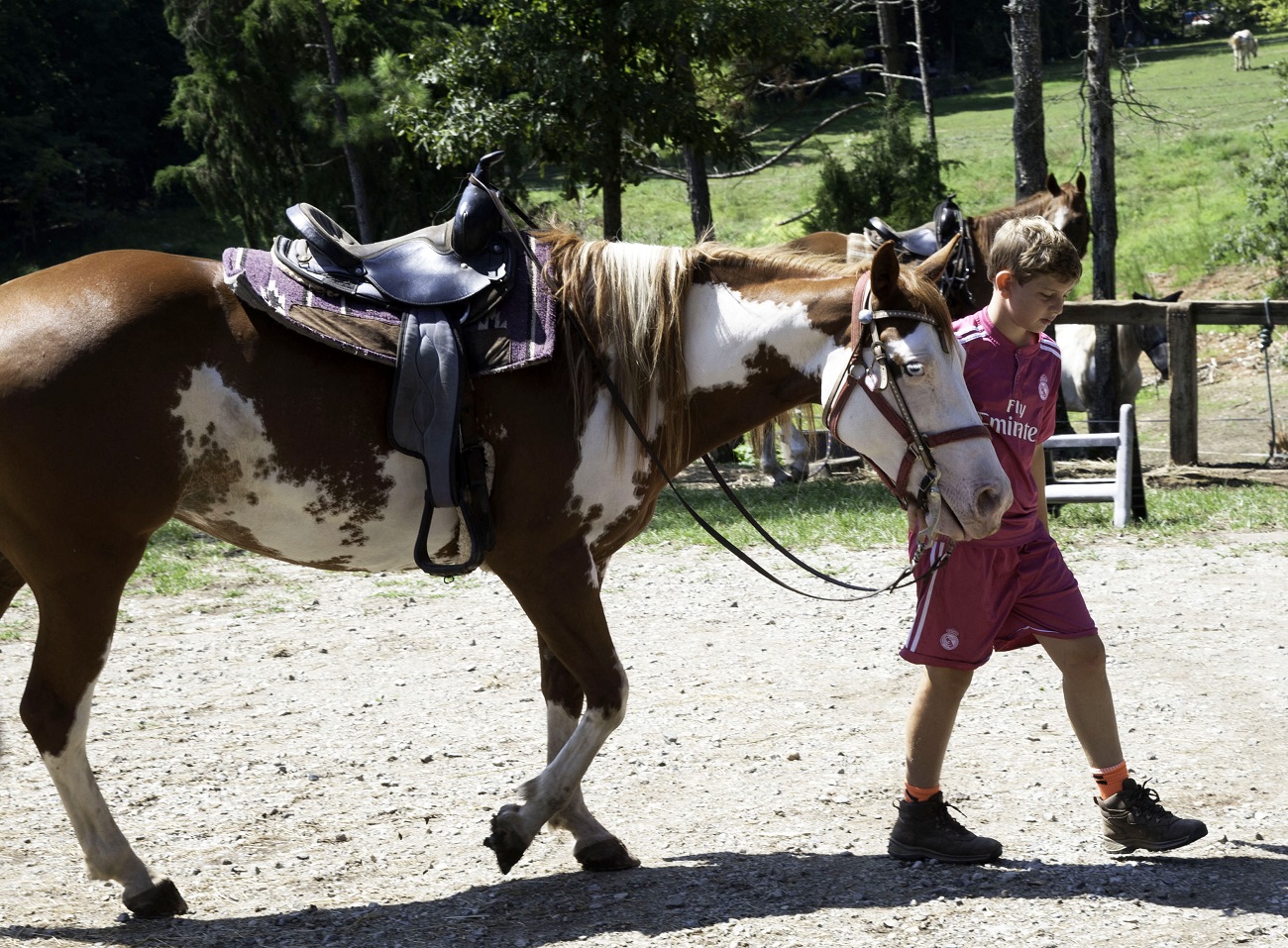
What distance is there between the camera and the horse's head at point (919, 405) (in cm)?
305

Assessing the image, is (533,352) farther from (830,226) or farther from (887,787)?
(830,226)

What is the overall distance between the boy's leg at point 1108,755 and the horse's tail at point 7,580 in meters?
3.01

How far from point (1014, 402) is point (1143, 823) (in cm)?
122

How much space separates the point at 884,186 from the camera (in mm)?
13984

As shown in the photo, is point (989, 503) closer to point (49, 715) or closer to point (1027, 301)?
point (1027, 301)

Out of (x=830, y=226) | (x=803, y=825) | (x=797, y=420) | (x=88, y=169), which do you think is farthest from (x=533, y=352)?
(x=88, y=169)

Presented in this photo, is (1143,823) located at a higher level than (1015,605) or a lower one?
lower

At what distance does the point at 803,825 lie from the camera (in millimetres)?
3760

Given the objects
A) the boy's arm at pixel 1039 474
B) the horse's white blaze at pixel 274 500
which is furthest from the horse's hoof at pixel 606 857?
the boy's arm at pixel 1039 474

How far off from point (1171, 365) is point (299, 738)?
8337 mm

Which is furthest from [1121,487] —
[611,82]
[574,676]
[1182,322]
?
[574,676]

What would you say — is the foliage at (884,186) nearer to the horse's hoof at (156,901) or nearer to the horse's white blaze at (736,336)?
the horse's white blaze at (736,336)

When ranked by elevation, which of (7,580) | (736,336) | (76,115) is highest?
(76,115)

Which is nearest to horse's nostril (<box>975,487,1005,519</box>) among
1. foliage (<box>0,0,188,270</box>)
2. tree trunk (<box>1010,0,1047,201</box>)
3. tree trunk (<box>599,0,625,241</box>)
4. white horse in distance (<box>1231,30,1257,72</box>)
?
tree trunk (<box>599,0,625,241</box>)
